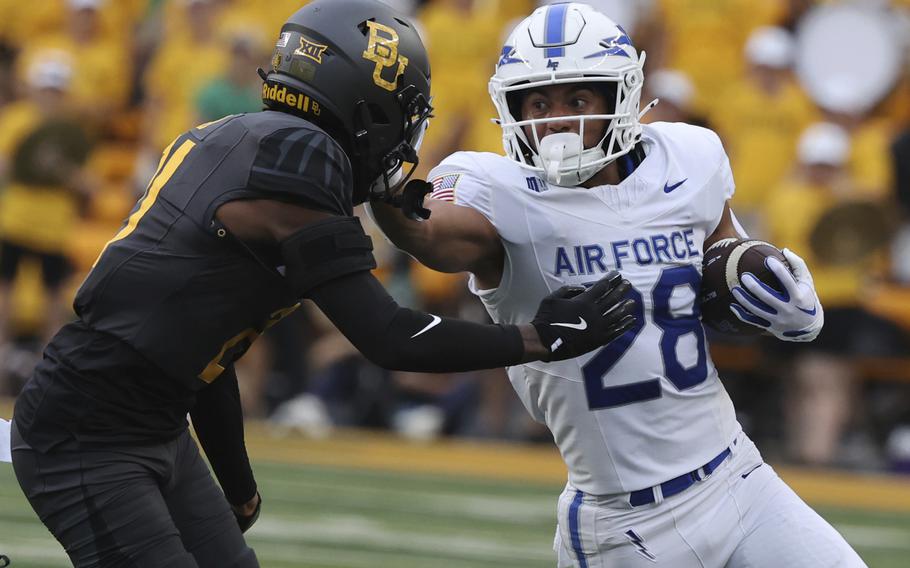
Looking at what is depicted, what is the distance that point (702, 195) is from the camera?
11.2ft

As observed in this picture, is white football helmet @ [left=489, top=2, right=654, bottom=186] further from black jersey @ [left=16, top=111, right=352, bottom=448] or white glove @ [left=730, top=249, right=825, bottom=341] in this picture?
black jersey @ [left=16, top=111, right=352, bottom=448]

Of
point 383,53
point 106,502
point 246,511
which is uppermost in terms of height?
point 383,53

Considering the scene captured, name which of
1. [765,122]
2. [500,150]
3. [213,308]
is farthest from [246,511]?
[765,122]

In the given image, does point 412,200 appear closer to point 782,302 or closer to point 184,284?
point 184,284

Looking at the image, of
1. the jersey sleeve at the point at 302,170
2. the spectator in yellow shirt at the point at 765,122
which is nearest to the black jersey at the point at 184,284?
the jersey sleeve at the point at 302,170

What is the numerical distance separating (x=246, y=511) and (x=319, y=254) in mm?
966

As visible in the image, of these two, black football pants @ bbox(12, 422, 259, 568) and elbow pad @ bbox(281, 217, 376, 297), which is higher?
elbow pad @ bbox(281, 217, 376, 297)

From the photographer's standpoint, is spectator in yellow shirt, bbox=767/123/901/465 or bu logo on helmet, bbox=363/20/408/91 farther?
spectator in yellow shirt, bbox=767/123/901/465

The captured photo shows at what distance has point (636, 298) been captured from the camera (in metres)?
3.22

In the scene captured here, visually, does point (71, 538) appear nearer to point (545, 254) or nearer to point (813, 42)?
point (545, 254)

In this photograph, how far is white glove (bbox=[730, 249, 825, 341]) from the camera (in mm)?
3248

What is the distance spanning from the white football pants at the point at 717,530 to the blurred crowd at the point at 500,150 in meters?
4.52

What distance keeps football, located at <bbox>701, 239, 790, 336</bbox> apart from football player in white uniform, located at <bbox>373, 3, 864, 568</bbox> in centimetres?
3

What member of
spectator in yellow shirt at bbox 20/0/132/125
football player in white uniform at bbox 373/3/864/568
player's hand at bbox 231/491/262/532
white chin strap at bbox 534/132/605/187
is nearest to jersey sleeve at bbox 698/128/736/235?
football player in white uniform at bbox 373/3/864/568
